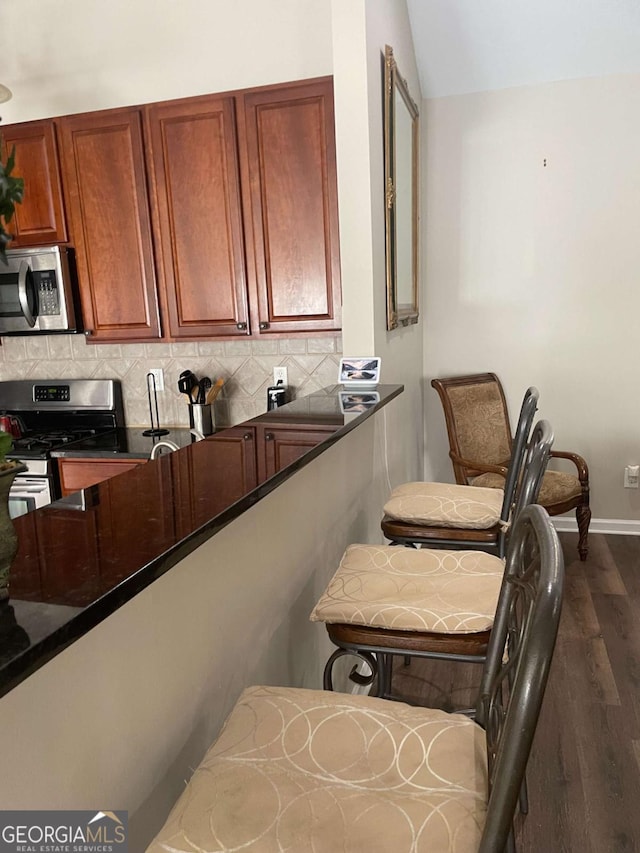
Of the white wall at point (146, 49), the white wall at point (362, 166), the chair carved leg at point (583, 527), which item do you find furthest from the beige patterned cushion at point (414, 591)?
the white wall at point (146, 49)

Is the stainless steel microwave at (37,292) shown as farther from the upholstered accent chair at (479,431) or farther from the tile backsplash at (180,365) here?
the upholstered accent chair at (479,431)

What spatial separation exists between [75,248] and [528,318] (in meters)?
2.47

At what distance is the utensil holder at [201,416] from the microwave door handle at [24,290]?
88cm

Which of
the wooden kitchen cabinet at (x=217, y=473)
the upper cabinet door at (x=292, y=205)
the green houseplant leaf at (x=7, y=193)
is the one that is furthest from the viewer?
the upper cabinet door at (x=292, y=205)

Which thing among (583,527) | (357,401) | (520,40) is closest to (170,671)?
(357,401)

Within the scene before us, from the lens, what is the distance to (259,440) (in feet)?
4.80

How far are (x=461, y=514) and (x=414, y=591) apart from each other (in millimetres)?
611

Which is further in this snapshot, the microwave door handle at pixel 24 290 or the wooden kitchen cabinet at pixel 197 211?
the microwave door handle at pixel 24 290

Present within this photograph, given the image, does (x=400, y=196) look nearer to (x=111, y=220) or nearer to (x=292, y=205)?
(x=292, y=205)

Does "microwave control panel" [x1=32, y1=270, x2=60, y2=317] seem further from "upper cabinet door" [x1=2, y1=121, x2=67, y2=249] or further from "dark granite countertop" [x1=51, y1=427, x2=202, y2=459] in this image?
"dark granite countertop" [x1=51, y1=427, x2=202, y2=459]

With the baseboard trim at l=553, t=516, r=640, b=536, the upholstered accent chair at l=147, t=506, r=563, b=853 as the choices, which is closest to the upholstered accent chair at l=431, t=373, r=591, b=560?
the baseboard trim at l=553, t=516, r=640, b=536

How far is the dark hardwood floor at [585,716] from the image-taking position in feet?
5.59

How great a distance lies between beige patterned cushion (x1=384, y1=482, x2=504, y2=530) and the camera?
76.6 inches

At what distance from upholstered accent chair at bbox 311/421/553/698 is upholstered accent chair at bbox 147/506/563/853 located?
0.23m
